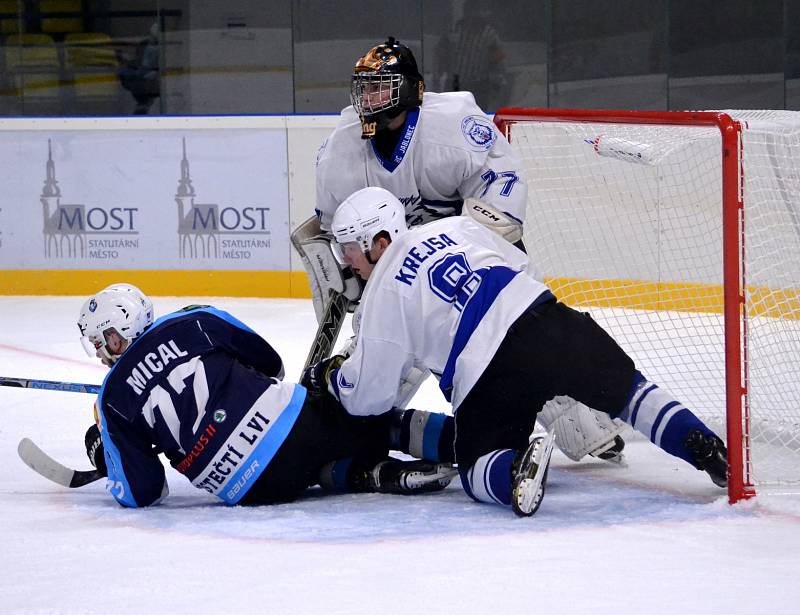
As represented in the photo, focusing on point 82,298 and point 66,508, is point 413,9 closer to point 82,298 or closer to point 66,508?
point 82,298

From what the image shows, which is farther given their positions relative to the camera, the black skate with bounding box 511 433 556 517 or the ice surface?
the black skate with bounding box 511 433 556 517

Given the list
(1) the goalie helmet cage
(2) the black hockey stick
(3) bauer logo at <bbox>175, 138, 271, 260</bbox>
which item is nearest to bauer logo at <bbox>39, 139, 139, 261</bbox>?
(3) bauer logo at <bbox>175, 138, 271, 260</bbox>

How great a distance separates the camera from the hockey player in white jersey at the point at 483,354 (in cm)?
261

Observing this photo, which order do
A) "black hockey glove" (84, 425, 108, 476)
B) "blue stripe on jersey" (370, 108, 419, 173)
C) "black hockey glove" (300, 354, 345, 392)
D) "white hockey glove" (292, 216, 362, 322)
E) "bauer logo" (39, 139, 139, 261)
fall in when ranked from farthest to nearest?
"bauer logo" (39, 139, 139, 261) < "white hockey glove" (292, 216, 362, 322) < "blue stripe on jersey" (370, 108, 419, 173) < "black hockey glove" (84, 425, 108, 476) < "black hockey glove" (300, 354, 345, 392)

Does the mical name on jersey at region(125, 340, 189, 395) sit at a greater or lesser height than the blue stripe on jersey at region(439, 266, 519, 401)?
lesser

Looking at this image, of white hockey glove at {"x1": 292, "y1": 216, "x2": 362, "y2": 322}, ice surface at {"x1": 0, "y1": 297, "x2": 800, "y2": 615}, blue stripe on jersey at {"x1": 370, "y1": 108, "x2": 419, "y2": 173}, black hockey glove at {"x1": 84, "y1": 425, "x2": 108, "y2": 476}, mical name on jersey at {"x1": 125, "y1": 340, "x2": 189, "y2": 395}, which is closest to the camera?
ice surface at {"x1": 0, "y1": 297, "x2": 800, "y2": 615}

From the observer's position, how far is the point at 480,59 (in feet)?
23.0

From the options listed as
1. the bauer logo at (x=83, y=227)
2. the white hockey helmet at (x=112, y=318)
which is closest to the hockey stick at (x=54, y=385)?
the white hockey helmet at (x=112, y=318)

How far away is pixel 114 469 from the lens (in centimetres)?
271

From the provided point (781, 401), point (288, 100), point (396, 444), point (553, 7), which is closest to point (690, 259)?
point (781, 401)

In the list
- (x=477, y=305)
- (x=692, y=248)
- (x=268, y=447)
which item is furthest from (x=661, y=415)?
(x=692, y=248)

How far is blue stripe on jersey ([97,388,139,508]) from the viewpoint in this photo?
8.82 feet

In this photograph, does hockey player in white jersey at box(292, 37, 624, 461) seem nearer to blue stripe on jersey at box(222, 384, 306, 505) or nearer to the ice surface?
the ice surface

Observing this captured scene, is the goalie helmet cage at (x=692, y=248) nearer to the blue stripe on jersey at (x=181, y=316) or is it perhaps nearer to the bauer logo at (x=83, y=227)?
the blue stripe on jersey at (x=181, y=316)
